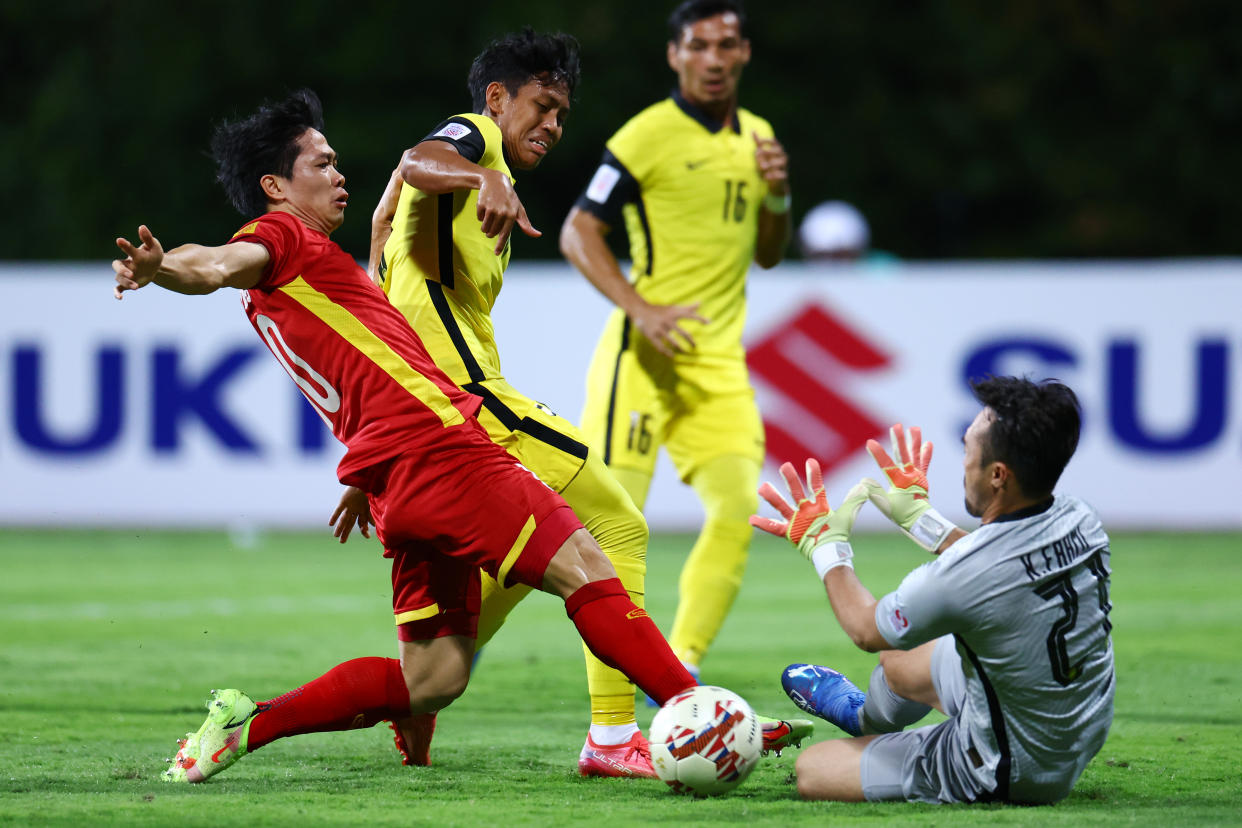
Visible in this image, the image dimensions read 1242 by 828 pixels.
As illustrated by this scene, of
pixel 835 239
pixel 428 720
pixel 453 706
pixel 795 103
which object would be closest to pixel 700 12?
pixel 453 706

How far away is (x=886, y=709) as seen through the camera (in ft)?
14.9

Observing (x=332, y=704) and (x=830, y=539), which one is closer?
(x=830, y=539)

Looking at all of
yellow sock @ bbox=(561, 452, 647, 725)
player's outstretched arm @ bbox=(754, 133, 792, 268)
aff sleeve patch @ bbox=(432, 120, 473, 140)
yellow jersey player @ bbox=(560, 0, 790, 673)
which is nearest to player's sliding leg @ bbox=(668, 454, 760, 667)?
yellow jersey player @ bbox=(560, 0, 790, 673)

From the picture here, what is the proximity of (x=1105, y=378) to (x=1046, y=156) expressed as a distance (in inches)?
328

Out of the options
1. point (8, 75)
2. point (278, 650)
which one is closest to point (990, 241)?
point (8, 75)

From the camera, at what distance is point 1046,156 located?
64.9 feet

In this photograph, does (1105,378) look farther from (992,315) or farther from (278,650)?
(278,650)

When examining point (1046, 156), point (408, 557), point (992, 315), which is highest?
point (1046, 156)

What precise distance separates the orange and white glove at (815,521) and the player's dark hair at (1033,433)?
1.38 ft

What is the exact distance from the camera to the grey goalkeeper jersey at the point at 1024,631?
394cm

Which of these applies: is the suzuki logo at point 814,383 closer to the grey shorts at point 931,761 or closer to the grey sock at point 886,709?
the grey sock at point 886,709

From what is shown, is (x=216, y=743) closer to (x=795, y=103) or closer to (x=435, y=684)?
(x=435, y=684)

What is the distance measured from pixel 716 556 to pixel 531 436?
5.62 feet

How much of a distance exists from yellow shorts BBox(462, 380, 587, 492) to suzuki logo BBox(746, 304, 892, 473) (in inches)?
283
